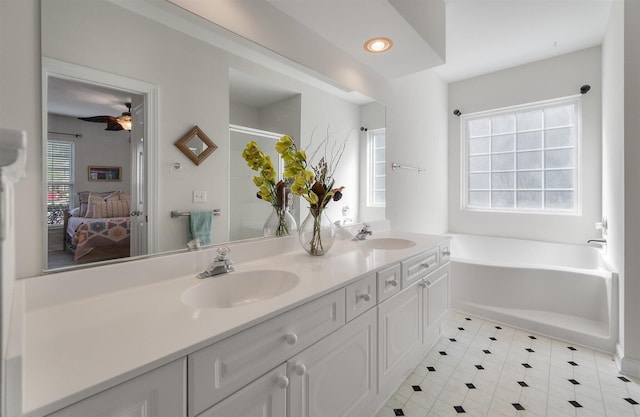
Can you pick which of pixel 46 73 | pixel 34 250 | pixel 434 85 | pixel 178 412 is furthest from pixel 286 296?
pixel 434 85

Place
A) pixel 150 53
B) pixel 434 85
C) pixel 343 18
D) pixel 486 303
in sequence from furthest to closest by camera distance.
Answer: pixel 434 85
pixel 486 303
pixel 343 18
pixel 150 53

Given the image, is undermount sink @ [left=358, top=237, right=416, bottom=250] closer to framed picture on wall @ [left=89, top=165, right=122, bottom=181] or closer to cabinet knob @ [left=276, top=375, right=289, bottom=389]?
cabinet knob @ [left=276, top=375, right=289, bottom=389]

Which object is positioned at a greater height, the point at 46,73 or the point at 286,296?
the point at 46,73

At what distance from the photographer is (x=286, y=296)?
3.19ft

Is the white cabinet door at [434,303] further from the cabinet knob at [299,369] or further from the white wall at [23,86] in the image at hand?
the white wall at [23,86]

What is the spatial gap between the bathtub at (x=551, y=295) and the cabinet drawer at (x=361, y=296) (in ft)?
5.94

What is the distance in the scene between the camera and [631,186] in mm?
1826

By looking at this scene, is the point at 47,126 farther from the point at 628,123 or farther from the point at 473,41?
the point at 473,41

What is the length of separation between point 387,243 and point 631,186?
1545 millimetres

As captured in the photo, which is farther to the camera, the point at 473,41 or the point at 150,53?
the point at 473,41

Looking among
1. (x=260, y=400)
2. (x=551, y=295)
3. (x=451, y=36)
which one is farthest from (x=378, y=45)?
(x=551, y=295)

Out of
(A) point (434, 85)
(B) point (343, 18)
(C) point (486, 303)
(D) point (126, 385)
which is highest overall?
(A) point (434, 85)

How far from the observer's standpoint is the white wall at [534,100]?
3031mm

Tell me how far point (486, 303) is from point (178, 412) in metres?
2.76
